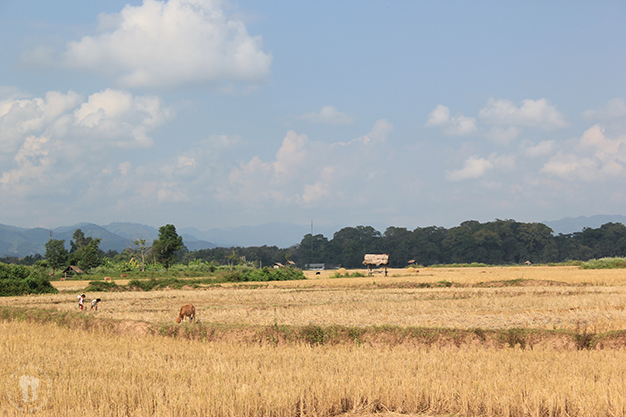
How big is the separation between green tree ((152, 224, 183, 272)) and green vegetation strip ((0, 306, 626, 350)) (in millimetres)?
45526

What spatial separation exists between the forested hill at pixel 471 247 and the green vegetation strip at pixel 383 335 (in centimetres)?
9518

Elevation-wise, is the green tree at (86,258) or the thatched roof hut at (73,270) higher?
the green tree at (86,258)

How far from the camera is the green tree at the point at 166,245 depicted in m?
58.2

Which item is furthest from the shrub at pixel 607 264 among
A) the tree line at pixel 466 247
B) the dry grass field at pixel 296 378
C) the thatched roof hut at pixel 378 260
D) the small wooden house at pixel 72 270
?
the small wooden house at pixel 72 270

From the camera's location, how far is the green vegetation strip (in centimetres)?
1092

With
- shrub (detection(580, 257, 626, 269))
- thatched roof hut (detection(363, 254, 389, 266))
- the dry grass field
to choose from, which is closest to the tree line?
thatched roof hut (detection(363, 254, 389, 266))

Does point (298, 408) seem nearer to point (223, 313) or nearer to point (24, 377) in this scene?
point (24, 377)

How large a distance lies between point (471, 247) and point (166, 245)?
78.4 m

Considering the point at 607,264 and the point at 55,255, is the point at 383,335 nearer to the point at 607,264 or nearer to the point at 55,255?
the point at 607,264

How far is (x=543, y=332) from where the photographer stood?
11188mm

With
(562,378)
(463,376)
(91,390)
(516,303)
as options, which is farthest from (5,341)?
(516,303)

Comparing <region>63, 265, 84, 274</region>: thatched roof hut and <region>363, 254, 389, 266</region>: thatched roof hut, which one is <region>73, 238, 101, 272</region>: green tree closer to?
<region>63, 265, 84, 274</region>: thatched roof hut

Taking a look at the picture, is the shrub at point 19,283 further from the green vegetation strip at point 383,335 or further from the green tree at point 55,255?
the green tree at point 55,255

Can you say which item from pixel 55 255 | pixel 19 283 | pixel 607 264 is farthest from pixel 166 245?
pixel 607 264
